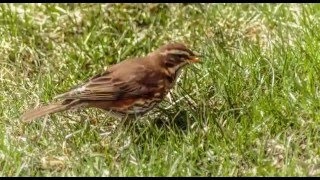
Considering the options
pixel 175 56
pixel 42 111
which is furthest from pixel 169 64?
pixel 42 111

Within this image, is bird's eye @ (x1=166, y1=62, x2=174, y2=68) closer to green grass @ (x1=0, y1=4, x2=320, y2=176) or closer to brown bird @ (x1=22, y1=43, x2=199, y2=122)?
brown bird @ (x1=22, y1=43, x2=199, y2=122)

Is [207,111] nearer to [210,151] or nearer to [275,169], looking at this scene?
[210,151]

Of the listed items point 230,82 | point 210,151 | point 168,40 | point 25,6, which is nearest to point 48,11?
point 25,6

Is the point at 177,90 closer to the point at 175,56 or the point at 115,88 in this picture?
the point at 175,56

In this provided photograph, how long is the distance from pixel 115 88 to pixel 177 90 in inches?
32.2

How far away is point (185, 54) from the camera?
809cm

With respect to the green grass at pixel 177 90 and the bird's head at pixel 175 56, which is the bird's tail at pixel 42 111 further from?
the bird's head at pixel 175 56

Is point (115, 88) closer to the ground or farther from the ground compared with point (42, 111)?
farther from the ground

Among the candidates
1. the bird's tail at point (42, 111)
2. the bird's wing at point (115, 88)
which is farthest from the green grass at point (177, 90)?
the bird's wing at point (115, 88)

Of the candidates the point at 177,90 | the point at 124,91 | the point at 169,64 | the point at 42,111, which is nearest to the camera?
the point at 42,111

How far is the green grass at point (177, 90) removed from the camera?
7.24 m

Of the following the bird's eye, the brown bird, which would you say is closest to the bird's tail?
the brown bird

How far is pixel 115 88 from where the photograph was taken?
Result: 25.9 ft

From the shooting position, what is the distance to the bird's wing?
25.7 ft
